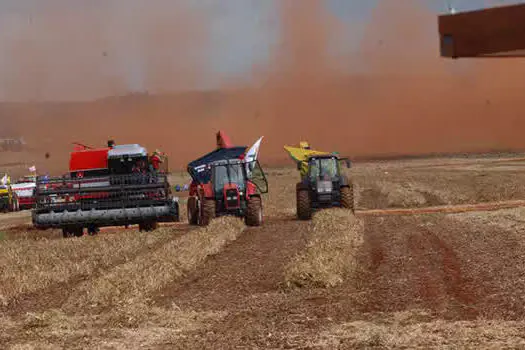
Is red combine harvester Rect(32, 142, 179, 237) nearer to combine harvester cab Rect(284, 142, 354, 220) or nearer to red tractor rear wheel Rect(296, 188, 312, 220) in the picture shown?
red tractor rear wheel Rect(296, 188, 312, 220)

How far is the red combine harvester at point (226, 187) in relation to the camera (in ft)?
76.9

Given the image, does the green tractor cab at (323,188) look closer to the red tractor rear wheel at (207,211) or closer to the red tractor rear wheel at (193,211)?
the red tractor rear wheel at (193,211)

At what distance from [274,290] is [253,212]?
12426 millimetres

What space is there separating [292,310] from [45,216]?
1402 centimetres

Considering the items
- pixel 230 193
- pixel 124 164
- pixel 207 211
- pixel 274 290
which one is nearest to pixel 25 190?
pixel 124 164

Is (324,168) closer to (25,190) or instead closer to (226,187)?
(226,187)

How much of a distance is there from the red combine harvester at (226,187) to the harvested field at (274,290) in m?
3.55

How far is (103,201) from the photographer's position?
869 inches

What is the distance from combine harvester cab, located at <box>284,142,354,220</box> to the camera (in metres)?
25.6

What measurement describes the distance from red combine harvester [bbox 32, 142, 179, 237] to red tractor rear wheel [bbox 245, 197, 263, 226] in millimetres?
2481

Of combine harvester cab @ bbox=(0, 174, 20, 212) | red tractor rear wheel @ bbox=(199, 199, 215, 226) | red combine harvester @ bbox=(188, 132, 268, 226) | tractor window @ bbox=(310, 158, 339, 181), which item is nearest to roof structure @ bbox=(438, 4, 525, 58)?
red combine harvester @ bbox=(188, 132, 268, 226)

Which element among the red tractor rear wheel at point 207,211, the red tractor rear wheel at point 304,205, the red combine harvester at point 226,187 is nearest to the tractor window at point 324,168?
the red tractor rear wheel at point 304,205

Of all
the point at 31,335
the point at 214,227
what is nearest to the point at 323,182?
the point at 214,227

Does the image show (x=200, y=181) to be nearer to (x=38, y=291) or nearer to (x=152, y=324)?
(x=38, y=291)
